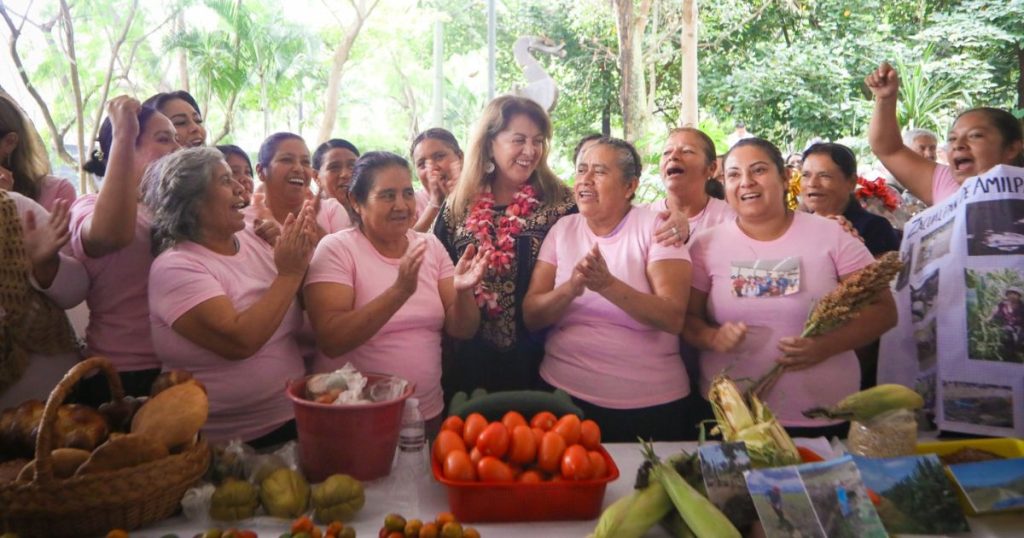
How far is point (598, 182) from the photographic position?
2.46 meters

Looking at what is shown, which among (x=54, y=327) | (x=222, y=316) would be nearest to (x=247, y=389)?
(x=222, y=316)

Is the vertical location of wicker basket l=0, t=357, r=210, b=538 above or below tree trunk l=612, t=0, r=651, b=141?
below

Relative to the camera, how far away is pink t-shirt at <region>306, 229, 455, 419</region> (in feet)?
7.16

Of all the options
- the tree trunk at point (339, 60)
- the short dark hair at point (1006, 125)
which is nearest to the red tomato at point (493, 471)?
the short dark hair at point (1006, 125)

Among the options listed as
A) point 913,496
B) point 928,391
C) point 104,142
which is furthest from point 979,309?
point 104,142

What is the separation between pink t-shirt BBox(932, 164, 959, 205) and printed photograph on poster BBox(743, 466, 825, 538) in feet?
5.83

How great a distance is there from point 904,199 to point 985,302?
135 inches

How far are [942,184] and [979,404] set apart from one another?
0.90m

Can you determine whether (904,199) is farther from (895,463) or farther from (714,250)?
(895,463)

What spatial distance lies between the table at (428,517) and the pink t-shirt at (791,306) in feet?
2.30

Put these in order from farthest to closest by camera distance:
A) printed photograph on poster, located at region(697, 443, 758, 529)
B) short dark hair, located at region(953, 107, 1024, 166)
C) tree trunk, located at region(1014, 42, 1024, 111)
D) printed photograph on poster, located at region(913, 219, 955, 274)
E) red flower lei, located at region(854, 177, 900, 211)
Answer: tree trunk, located at region(1014, 42, 1024, 111) → red flower lei, located at region(854, 177, 900, 211) → short dark hair, located at region(953, 107, 1024, 166) → printed photograph on poster, located at region(913, 219, 955, 274) → printed photograph on poster, located at region(697, 443, 758, 529)

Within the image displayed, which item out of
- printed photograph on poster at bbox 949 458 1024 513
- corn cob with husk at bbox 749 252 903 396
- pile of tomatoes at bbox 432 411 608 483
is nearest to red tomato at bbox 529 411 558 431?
pile of tomatoes at bbox 432 411 608 483

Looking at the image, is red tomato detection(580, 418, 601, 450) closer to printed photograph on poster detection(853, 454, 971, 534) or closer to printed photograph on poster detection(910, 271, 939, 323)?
printed photograph on poster detection(853, 454, 971, 534)

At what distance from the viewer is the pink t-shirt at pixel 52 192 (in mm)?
2555
